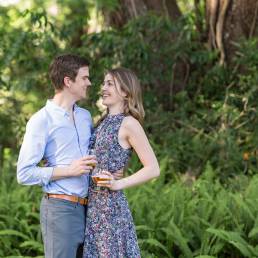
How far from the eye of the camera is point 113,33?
348 inches

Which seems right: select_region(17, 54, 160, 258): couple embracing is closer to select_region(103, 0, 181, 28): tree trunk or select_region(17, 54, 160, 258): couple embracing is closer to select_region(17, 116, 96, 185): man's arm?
select_region(17, 116, 96, 185): man's arm

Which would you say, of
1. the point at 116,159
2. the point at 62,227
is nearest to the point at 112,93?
the point at 116,159

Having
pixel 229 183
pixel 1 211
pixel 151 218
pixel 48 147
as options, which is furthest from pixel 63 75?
pixel 229 183

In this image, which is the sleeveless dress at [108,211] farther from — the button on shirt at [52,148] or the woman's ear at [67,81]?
the woman's ear at [67,81]

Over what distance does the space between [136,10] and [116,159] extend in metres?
5.91

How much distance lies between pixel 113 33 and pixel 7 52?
4.61 feet

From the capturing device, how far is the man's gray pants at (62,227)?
392 centimetres

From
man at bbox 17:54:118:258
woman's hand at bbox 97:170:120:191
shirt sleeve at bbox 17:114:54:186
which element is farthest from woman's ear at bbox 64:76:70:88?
woman's hand at bbox 97:170:120:191

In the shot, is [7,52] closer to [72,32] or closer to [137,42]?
[72,32]

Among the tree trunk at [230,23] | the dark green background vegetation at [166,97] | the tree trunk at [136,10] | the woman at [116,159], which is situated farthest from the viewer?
the tree trunk at [136,10]

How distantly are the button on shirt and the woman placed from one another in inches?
4.6

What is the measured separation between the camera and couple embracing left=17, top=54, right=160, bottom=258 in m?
3.92

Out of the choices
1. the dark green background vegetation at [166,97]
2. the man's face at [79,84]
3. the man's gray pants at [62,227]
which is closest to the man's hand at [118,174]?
the man's gray pants at [62,227]

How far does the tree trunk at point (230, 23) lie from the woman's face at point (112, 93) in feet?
18.3
